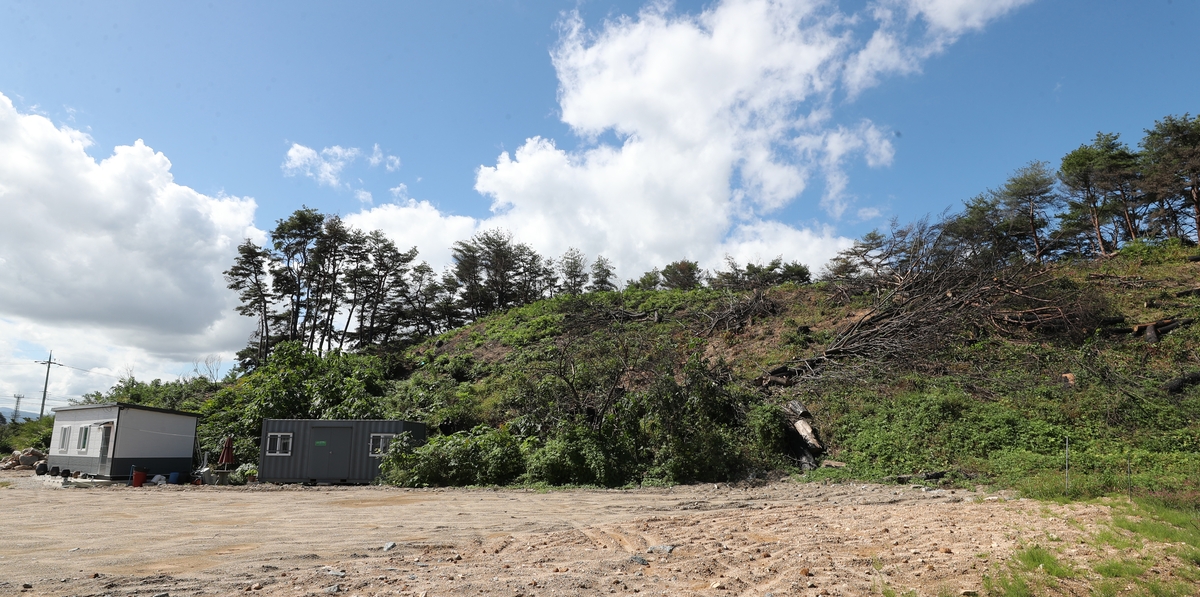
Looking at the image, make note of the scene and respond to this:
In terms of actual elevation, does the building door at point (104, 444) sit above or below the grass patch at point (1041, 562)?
above

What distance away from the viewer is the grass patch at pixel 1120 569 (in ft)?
16.6

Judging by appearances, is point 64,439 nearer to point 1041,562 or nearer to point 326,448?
point 326,448

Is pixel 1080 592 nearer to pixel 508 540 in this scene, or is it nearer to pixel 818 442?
pixel 508 540

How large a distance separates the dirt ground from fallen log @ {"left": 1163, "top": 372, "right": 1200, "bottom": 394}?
7.83 metres

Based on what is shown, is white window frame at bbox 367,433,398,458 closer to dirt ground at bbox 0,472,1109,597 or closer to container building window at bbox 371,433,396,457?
container building window at bbox 371,433,396,457

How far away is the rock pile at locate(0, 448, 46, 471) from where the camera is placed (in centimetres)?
2544

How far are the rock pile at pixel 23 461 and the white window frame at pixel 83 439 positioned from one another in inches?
292

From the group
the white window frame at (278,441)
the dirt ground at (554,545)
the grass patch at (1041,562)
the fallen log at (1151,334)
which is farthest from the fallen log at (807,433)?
the white window frame at (278,441)

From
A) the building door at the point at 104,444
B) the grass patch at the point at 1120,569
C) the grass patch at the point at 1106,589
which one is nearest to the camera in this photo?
the grass patch at the point at 1106,589

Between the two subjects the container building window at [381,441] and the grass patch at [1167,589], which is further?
the container building window at [381,441]

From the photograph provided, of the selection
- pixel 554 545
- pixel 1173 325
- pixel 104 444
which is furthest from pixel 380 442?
pixel 1173 325

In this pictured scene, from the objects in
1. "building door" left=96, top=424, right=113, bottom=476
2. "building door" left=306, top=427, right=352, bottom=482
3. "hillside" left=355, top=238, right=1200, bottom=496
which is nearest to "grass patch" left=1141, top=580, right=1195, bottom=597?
"hillside" left=355, top=238, right=1200, bottom=496

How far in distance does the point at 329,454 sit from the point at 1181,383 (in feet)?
68.7

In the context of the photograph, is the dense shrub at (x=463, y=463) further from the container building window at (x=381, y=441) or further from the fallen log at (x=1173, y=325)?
the fallen log at (x=1173, y=325)
